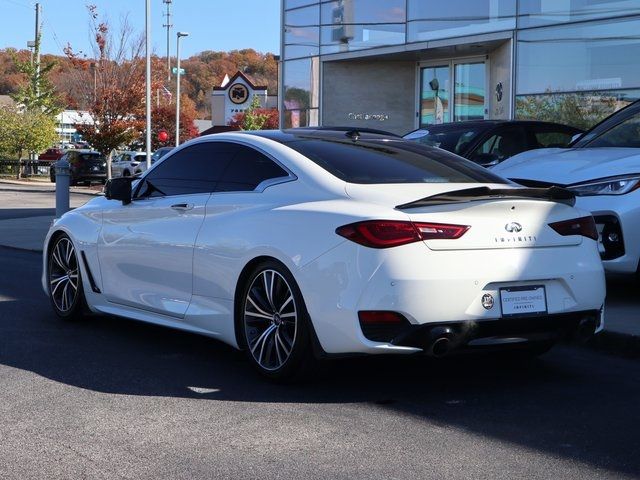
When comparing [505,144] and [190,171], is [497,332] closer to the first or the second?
[190,171]

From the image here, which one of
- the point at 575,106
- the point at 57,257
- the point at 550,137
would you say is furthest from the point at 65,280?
the point at 575,106

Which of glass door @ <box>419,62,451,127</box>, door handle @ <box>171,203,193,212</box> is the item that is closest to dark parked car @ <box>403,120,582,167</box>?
door handle @ <box>171,203,193,212</box>

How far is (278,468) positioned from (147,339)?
3215 mm


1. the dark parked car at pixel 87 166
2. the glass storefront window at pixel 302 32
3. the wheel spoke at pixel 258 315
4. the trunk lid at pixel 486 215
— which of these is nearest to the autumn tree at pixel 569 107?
the glass storefront window at pixel 302 32

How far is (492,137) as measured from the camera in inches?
436

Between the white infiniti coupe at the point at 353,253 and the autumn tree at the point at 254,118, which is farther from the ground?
the autumn tree at the point at 254,118

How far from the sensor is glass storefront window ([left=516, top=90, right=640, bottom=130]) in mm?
16500

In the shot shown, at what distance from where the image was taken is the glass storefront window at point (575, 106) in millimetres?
16500

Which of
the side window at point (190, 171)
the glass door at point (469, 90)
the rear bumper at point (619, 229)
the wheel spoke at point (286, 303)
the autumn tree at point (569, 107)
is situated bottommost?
the wheel spoke at point (286, 303)

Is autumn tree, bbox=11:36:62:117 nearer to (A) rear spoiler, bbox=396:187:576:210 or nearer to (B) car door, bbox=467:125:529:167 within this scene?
(B) car door, bbox=467:125:529:167

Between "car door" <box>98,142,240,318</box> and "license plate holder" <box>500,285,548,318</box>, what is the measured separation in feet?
6.83

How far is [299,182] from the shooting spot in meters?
5.74

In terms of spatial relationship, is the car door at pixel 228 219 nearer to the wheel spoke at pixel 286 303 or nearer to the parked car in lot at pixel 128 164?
the wheel spoke at pixel 286 303

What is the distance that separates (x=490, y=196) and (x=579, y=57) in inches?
496
